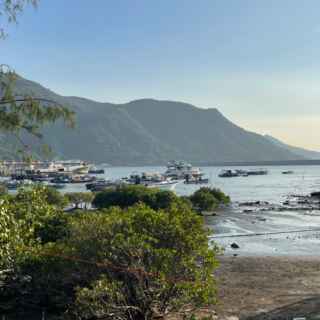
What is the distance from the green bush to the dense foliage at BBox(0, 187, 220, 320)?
34.8m

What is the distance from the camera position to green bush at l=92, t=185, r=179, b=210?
49.8 metres

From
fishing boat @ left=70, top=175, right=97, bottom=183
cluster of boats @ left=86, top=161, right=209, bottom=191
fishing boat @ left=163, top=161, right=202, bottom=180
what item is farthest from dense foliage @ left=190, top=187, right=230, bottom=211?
fishing boat @ left=163, top=161, right=202, bottom=180

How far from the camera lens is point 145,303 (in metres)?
12.3

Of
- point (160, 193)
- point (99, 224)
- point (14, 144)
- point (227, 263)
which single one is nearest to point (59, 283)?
point (99, 224)

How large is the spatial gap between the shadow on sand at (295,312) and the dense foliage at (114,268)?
2635 mm

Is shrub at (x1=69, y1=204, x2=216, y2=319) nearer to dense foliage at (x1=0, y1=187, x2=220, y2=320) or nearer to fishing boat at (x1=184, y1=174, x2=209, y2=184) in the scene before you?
dense foliage at (x1=0, y1=187, x2=220, y2=320)

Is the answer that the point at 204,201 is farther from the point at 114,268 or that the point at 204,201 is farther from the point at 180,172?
the point at 180,172

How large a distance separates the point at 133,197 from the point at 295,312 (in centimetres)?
3803

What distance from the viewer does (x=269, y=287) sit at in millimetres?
18375

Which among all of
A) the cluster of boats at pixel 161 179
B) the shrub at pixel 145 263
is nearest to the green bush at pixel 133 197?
the shrub at pixel 145 263

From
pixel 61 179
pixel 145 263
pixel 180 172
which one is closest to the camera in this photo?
pixel 145 263

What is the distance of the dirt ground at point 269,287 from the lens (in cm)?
1452

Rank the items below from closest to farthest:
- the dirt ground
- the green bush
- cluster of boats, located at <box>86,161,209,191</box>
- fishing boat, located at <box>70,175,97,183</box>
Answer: the dirt ground, the green bush, cluster of boats, located at <box>86,161,209,191</box>, fishing boat, located at <box>70,175,97,183</box>

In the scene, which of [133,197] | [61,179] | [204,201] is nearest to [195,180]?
[61,179]
